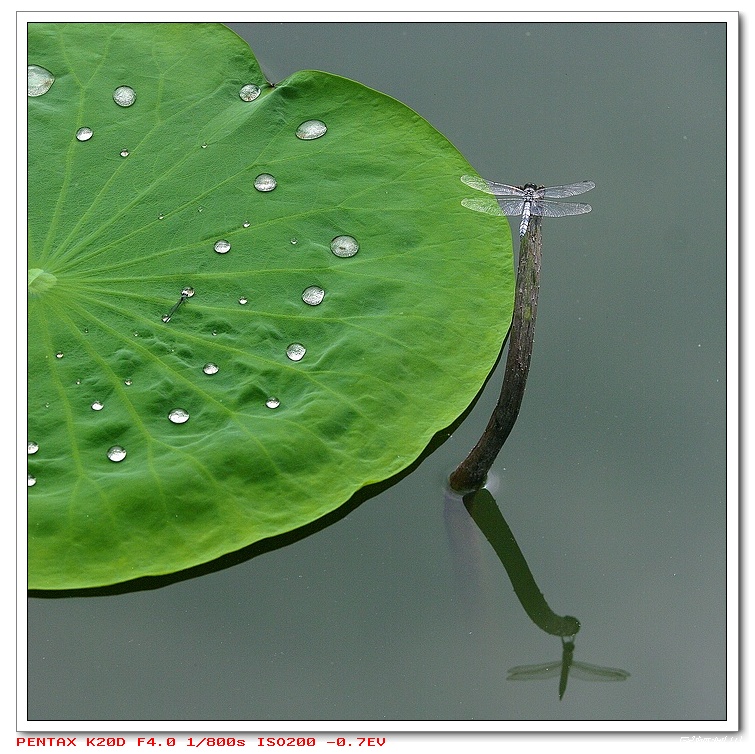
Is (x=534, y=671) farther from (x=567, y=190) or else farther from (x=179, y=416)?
(x=567, y=190)

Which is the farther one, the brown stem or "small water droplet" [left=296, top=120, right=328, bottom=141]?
"small water droplet" [left=296, top=120, right=328, bottom=141]

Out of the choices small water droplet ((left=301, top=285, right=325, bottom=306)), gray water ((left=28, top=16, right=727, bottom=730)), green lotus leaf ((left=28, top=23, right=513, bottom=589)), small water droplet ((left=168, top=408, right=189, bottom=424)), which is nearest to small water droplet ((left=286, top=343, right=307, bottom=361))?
green lotus leaf ((left=28, top=23, right=513, bottom=589))

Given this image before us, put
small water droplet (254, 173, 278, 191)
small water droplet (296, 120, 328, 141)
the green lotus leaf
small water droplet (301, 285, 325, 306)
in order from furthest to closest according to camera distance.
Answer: small water droplet (296, 120, 328, 141), small water droplet (254, 173, 278, 191), small water droplet (301, 285, 325, 306), the green lotus leaf

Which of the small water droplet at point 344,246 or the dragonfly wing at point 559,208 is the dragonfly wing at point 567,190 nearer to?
the dragonfly wing at point 559,208

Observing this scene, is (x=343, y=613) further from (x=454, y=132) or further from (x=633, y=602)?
(x=454, y=132)

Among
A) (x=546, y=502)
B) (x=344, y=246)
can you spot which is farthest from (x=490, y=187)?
(x=546, y=502)

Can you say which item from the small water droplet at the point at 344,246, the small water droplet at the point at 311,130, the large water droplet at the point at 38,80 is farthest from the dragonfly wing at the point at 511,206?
the large water droplet at the point at 38,80

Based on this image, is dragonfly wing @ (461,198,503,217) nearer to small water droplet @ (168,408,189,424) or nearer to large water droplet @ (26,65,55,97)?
small water droplet @ (168,408,189,424)

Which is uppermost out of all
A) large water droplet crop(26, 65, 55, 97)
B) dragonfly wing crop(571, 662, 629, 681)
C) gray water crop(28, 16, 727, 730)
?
large water droplet crop(26, 65, 55, 97)
